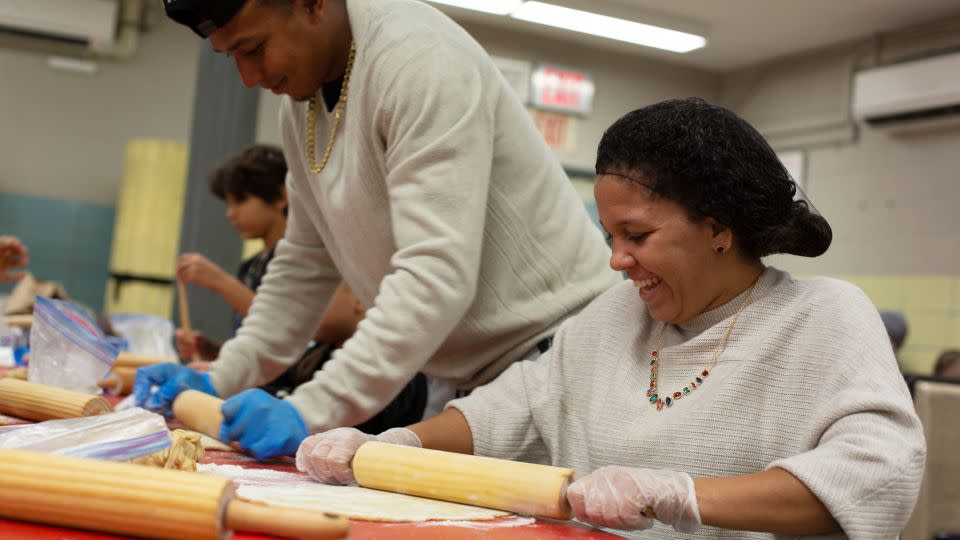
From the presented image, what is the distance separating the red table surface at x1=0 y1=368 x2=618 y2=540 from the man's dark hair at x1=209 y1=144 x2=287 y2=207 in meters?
2.27

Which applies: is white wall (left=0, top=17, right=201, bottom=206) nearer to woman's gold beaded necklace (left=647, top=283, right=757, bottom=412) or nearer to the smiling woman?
the smiling woman

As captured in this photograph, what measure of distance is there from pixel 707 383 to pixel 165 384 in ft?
3.48

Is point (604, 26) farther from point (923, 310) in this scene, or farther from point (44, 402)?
point (44, 402)

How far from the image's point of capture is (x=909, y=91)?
618cm

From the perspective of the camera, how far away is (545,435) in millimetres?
A: 1442

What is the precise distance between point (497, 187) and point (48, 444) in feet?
2.84

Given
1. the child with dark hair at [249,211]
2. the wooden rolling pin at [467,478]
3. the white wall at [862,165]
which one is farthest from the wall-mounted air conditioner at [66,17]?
the wooden rolling pin at [467,478]

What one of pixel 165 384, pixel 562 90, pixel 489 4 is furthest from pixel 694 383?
pixel 562 90

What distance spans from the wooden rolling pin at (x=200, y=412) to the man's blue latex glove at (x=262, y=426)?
86mm

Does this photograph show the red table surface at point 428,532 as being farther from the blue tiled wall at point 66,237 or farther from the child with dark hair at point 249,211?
the blue tiled wall at point 66,237

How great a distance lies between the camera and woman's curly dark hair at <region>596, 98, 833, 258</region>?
1265 mm

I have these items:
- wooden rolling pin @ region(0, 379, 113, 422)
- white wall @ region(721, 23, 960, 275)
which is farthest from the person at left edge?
white wall @ region(721, 23, 960, 275)

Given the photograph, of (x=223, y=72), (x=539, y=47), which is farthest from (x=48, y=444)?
(x=539, y=47)

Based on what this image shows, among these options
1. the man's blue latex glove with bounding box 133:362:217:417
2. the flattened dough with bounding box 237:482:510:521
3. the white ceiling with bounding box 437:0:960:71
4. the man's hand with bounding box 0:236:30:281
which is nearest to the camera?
the flattened dough with bounding box 237:482:510:521
